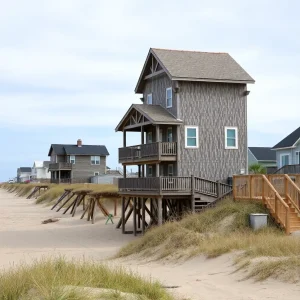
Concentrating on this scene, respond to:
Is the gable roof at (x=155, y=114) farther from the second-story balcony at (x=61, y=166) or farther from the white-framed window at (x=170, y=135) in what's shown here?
the second-story balcony at (x=61, y=166)

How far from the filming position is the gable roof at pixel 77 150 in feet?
311

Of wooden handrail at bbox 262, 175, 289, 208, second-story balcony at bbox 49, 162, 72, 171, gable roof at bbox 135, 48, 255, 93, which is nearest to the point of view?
wooden handrail at bbox 262, 175, 289, 208

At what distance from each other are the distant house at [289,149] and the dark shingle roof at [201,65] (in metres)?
22.6

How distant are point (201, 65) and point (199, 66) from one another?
0.89 ft

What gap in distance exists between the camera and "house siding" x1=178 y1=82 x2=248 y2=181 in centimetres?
3300

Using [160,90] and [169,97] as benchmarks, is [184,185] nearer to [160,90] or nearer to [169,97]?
[169,97]

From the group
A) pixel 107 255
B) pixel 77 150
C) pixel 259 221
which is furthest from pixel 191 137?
pixel 77 150

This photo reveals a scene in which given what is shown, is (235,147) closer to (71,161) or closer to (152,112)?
(152,112)

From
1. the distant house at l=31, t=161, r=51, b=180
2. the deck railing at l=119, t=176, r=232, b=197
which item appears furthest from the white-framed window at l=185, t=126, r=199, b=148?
the distant house at l=31, t=161, r=51, b=180

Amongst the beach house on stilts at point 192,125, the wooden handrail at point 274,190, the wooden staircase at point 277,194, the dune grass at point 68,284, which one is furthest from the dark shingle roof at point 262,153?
the dune grass at point 68,284

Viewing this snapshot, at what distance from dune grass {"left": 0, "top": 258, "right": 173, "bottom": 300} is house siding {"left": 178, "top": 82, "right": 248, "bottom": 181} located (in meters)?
19.4

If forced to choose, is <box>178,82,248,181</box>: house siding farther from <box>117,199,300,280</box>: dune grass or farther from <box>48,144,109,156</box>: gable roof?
<box>48,144,109,156</box>: gable roof

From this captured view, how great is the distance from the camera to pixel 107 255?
26.2 metres

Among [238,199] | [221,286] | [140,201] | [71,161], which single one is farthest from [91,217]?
[71,161]
